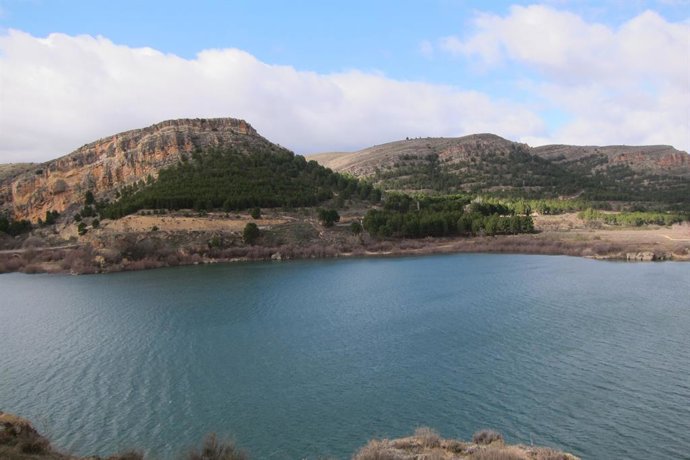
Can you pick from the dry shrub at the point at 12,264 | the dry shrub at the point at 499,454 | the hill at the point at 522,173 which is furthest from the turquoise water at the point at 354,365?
the hill at the point at 522,173

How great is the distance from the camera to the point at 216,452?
16.7 metres

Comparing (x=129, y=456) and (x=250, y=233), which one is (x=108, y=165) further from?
(x=129, y=456)

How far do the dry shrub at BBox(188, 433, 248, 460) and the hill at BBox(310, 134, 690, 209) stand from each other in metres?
126

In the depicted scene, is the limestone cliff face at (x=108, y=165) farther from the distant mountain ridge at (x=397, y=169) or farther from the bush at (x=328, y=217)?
the bush at (x=328, y=217)

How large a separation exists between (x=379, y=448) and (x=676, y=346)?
20.1 m

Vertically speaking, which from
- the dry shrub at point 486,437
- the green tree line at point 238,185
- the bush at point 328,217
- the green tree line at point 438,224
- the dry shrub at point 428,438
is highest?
the green tree line at point 238,185

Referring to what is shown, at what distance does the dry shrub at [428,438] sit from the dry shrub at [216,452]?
18.6ft

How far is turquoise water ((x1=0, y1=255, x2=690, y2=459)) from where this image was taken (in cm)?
2005

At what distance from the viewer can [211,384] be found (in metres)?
25.8

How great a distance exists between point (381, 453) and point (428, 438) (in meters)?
2.18

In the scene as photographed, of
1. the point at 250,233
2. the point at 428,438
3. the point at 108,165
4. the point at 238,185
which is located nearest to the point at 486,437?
the point at 428,438

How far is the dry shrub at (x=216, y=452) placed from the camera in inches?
651

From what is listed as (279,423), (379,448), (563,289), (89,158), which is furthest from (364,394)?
(89,158)

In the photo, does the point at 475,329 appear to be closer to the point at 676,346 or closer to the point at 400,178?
the point at 676,346
